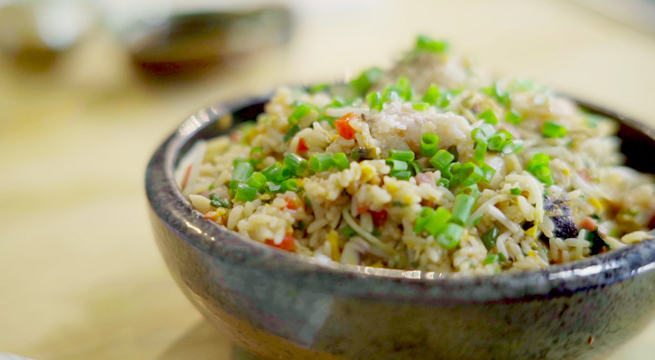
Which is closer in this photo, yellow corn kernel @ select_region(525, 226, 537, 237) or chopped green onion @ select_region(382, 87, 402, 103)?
yellow corn kernel @ select_region(525, 226, 537, 237)

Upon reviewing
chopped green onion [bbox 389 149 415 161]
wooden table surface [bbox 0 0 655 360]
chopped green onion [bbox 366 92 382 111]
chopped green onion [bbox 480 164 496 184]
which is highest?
chopped green onion [bbox 366 92 382 111]

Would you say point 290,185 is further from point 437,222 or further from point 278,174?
point 437,222

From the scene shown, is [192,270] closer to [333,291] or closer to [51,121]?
[333,291]

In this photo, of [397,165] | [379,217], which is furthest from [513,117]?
[379,217]

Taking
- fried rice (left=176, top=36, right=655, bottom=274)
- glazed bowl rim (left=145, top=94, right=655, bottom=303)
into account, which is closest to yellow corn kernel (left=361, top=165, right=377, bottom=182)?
fried rice (left=176, top=36, right=655, bottom=274)

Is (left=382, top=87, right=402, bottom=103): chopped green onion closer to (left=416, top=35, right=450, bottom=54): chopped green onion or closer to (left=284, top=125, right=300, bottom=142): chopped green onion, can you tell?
(left=284, top=125, right=300, bottom=142): chopped green onion

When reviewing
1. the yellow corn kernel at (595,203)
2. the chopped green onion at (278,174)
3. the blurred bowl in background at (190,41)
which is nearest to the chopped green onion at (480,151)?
the yellow corn kernel at (595,203)

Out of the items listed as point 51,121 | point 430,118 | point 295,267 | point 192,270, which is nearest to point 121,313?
point 192,270
